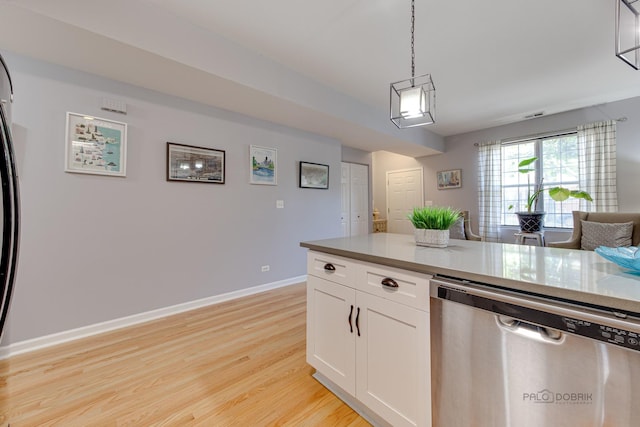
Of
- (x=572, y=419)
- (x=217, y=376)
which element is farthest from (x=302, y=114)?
(x=572, y=419)

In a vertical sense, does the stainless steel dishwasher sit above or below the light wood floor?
above

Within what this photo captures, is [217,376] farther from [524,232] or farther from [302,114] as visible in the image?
[524,232]

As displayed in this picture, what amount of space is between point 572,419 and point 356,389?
2.91ft

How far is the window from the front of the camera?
4.27 metres

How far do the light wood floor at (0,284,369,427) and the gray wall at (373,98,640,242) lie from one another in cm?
449

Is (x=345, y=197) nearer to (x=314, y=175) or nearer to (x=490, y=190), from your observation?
(x=314, y=175)

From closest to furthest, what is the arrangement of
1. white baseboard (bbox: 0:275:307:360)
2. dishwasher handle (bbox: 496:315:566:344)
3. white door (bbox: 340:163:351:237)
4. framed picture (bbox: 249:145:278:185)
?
dishwasher handle (bbox: 496:315:566:344) → white baseboard (bbox: 0:275:307:360) → framed picture (bbox: 249:145:278:185) → white door (bbox: 340:163:351:237)

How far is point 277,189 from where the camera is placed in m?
3.79

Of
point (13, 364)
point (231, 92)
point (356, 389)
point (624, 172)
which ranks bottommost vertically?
point (13, 364)

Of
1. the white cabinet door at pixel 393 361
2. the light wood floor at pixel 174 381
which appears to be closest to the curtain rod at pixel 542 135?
the light wood floor at pixel 174 381

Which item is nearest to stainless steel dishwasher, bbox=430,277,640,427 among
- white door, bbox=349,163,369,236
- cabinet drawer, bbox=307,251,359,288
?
cabinet drawer, bbox=307,251,359,288

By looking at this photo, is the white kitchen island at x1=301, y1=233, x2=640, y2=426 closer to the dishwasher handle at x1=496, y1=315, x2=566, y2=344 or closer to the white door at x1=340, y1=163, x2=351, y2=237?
the dishwasher handle at x1=496, y1=315, x2=566, y2=344

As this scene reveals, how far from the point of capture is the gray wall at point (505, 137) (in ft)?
12.3

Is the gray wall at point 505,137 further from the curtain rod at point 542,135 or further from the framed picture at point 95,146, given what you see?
the framed picture at point 95,146
